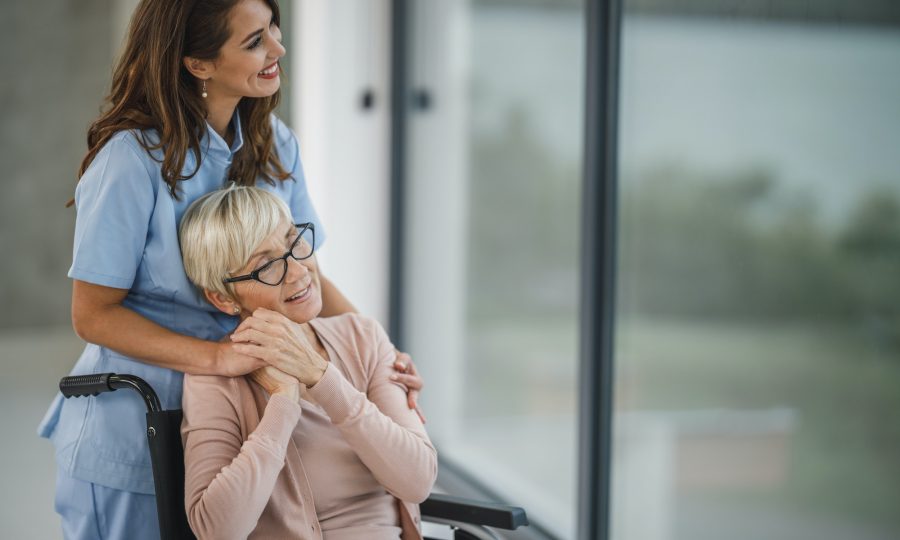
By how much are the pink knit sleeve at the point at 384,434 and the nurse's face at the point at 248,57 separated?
1.70 ft

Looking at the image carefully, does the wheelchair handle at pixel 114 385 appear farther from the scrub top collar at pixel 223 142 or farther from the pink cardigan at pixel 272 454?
the scrub top collar at pixel 223 142

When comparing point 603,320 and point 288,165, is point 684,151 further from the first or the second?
point 288,165

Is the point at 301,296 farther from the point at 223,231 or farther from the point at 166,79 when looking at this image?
the point at 166,79

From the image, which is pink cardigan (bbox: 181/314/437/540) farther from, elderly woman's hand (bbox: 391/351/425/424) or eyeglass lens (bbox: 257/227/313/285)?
eyeglass lens (bbox: 257/227/313/285)

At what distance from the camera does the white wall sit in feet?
12.5

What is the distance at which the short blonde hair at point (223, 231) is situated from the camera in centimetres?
156

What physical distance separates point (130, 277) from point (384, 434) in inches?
19.9

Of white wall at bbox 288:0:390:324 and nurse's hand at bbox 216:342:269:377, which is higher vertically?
white wall at bbox 288:0:390:324

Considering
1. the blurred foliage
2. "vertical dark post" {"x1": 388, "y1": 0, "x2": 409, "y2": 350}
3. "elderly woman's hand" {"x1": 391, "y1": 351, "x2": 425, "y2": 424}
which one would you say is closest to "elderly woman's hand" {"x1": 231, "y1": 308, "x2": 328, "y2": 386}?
"elderly woman's hand" {"x1": 391, "y1": 351, "x2": 425, "y2": 424}

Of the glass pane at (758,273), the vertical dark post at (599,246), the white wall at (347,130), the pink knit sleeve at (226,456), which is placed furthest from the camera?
the white wall at (347,130)

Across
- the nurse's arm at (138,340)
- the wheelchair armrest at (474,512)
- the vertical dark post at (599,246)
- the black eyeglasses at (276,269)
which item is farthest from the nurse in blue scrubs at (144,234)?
the vertical dark post at (599,246)

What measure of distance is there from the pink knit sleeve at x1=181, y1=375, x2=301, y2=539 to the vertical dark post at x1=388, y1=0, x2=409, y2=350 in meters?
2.42

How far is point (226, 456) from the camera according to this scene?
1.50 metres

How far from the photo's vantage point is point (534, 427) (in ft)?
9.93
